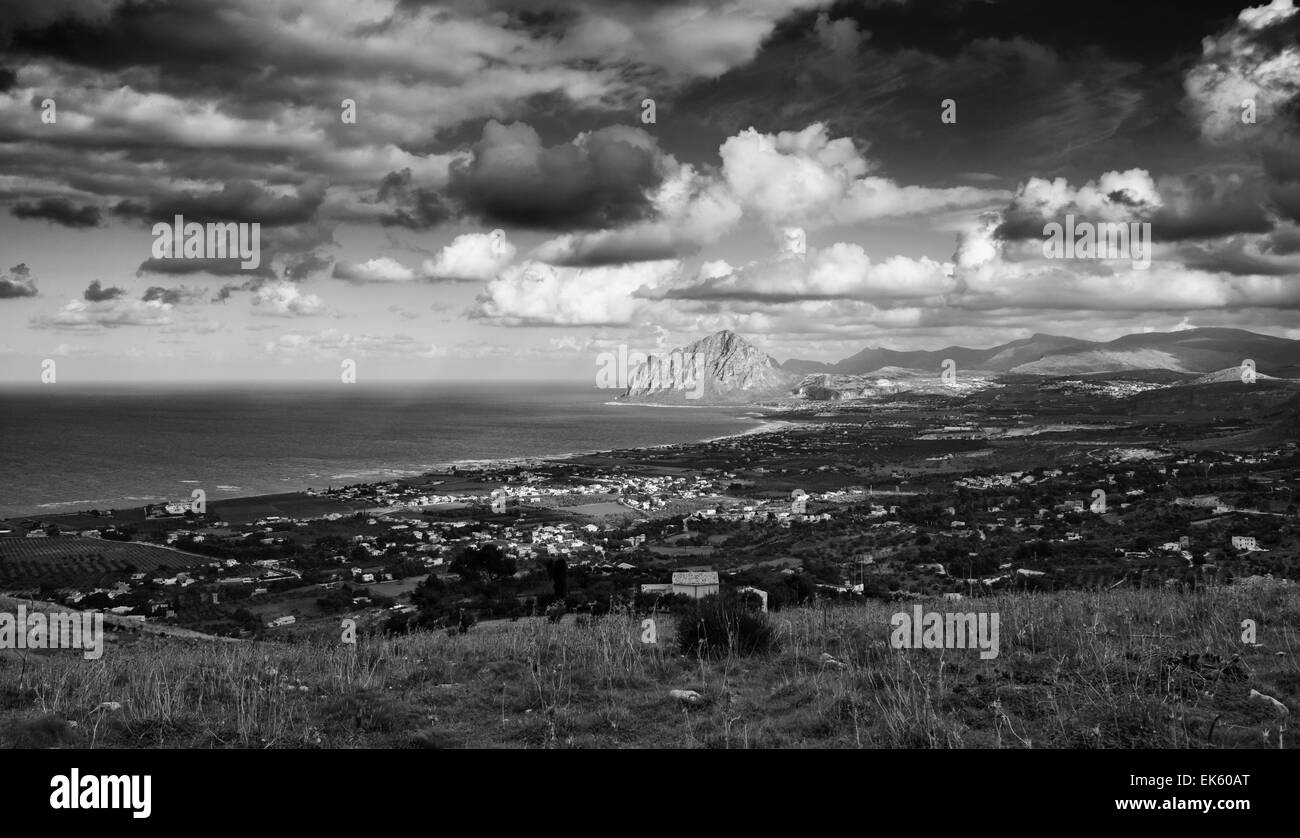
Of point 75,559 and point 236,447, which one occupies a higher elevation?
point 236,447

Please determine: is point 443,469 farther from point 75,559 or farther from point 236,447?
point 75,559

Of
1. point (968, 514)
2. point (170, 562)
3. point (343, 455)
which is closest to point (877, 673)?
point (170, 562)

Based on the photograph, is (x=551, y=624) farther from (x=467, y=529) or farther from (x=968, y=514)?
(x=968, y=514)

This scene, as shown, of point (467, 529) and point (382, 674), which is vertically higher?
point (382, 674)

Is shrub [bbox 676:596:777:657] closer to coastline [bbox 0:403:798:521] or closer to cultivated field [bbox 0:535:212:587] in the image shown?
cultivated field [bbox 0:535:212:587]

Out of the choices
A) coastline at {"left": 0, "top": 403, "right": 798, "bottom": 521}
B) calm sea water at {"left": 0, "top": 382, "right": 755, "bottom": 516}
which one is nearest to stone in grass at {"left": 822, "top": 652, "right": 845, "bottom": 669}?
coastline at {"left": 0, "top": 403, "right": 798, "bottom": 521}

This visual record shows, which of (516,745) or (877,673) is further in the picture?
(877,673)

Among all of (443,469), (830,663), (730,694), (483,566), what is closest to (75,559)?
(483,566)
